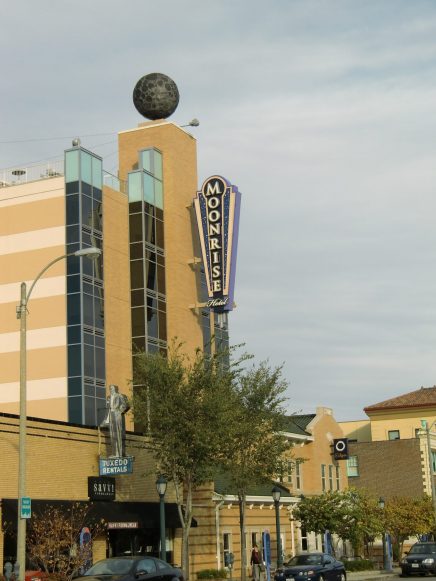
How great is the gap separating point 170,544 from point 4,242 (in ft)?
66.1

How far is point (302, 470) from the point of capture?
191ft

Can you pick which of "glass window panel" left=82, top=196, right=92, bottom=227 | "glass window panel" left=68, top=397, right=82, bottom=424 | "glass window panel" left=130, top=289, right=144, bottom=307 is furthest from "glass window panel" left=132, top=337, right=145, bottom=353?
"glass window panel" left=82, top=196, right=92, bottom=227

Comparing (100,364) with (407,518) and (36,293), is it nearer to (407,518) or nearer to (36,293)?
(36,293)

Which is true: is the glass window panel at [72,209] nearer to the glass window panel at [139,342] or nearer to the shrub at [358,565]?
the glass window panel at [139,342]

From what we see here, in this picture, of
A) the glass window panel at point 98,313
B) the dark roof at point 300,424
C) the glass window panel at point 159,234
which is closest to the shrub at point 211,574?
the dark roof at point 300,424

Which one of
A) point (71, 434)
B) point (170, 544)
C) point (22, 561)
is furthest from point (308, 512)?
point (22, 561)

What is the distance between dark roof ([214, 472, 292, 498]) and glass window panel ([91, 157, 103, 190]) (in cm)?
1708

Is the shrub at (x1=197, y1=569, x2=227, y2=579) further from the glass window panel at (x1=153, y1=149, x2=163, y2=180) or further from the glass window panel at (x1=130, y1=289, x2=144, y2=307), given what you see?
the glass window panel at (x1=153, y1=149, x2=163, y2=180)

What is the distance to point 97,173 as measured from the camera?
53156mm

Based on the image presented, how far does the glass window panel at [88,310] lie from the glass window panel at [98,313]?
30 centimetres

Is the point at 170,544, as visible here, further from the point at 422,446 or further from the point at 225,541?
the point at 422,446

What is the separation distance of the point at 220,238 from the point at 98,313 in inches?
315

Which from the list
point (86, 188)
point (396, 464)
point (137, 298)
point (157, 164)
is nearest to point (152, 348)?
point (137, 298)

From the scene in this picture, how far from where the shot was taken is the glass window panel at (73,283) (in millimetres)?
50500
